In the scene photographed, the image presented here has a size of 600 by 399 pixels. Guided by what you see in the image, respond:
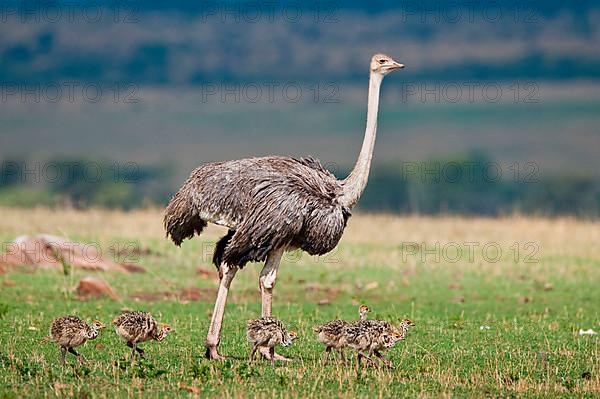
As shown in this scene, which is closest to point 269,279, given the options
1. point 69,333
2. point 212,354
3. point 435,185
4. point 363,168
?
point 212,354

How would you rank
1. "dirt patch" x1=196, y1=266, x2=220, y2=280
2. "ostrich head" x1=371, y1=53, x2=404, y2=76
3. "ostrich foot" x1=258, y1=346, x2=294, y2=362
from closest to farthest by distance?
1. "ostrich foot" x1=258, y1=346, x2=294, y2=362
2. "ostrich head" x1=371, y1=53, x2=404, y2=76
3. "dirt patch" x1=196, y1=266, x2=220, y2=280

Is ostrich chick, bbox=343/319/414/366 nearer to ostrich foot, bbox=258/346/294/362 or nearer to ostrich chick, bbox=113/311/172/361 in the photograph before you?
ostrich foot, bbox=258/346/294/362

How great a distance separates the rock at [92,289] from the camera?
17.8 m

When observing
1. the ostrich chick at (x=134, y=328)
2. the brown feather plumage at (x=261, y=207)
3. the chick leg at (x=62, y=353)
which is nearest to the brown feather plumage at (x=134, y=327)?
the ostrich chick at (x=134, y=328)

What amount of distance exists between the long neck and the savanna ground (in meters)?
1.73

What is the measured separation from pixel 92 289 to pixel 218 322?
5.86 m

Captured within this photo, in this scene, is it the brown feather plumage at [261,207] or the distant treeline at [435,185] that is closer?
the brown feather plumage at [261,207]

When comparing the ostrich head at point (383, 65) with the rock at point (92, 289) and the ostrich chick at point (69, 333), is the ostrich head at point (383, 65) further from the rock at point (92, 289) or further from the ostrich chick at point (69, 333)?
the rock at point (92, 289)

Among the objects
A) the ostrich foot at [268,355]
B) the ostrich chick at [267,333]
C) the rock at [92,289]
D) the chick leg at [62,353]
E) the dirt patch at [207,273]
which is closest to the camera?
the chick leg at [62,353]

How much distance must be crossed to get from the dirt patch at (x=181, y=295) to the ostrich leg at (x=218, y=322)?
5.41 m

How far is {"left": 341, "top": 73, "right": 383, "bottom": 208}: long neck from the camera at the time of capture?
13.0 meters

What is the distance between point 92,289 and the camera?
1784 centimetres

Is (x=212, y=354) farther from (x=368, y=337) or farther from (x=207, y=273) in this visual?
(x=207, y=273)

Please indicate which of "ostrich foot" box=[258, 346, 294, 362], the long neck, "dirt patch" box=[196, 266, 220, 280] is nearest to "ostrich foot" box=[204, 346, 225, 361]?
"ostrich foot" box=[258, 346, 294, 362]
